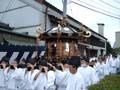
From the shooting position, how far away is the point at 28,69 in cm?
1285

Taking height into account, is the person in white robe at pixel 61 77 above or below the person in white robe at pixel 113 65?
above

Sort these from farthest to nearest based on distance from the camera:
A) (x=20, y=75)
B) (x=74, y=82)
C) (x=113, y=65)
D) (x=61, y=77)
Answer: (x=113, y=65), (x=20, y=75), (x=61, y=77), (x=74, y=82)

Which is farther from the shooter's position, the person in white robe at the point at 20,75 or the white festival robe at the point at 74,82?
the person in white robe at the point at 20,75

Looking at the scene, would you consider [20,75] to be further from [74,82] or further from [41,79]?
[74,82]

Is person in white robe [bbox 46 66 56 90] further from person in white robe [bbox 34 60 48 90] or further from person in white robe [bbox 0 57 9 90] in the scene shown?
person in white robe [bbox 0 57 9 90]

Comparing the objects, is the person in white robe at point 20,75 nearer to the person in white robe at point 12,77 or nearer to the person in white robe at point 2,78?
the person in white robe at point 12,77

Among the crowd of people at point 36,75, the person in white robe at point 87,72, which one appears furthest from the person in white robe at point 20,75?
the person in white robe at point 87,72

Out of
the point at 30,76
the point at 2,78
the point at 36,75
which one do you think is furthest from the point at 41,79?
the point at 2,78

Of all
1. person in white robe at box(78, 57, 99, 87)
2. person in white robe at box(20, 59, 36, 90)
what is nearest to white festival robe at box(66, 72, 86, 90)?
person in white robe at box(20, 59, 36, 90)

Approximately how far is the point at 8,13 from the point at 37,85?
708 inches

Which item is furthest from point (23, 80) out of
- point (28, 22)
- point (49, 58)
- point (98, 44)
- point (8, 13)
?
point (98, 44)

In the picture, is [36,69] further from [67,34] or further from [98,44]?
[98,44]

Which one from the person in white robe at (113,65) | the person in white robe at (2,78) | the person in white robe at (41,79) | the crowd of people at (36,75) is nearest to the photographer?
the person in white robe at (41,79)

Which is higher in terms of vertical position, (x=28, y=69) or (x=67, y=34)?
(x=67, y=34)
